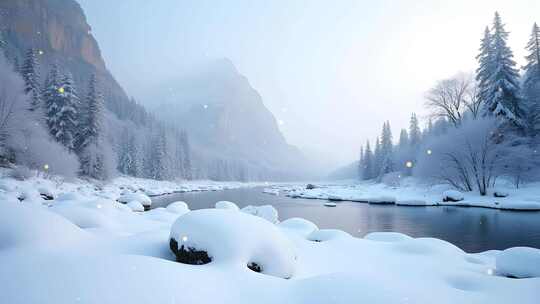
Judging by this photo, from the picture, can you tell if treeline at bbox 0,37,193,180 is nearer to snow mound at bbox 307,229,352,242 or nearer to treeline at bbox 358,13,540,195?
snow mound at bbox 307,229,352,242

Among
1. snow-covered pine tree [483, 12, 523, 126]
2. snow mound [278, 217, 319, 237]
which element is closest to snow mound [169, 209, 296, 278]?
snow mound [278, 217, 319, 237]

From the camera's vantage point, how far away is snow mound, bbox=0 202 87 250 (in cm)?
352

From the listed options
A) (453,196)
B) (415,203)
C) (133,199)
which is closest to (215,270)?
(133,199)

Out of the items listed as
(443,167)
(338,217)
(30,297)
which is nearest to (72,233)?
(30,297)

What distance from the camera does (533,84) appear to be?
96.1 ft

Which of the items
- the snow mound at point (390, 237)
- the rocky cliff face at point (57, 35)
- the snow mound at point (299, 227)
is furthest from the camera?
the rocky cliff face at point (57, 35)

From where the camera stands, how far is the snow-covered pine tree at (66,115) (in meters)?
31.8

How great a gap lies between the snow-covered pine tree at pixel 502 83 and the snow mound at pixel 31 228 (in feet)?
118

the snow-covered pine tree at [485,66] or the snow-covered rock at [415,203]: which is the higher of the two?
the snow-covered pine tree at [485,66]

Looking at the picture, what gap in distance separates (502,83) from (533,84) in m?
5.56

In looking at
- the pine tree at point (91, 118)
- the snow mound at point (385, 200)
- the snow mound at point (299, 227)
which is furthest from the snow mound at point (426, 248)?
the pine tree at point (91, 118)

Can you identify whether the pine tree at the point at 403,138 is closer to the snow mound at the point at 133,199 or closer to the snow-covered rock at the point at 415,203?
the snow-covered rock at the point at 415,203

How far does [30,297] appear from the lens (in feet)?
7.36

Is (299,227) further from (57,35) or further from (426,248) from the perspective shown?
(57,35)
